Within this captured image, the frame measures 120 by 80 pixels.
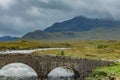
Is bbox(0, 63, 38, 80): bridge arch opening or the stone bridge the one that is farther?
bbox(0, 63, 38, 80): bridge arch opening

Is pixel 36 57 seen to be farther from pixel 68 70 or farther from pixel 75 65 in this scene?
pixel 68 70

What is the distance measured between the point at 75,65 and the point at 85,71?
2.47 m

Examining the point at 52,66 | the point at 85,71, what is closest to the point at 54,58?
the point at 52,66

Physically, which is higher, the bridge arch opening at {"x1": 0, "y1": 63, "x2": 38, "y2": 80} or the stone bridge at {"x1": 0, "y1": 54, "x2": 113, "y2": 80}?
the stone bridge at {"x1": 0, "y1": 54, "x2": 113, "y2": 80}

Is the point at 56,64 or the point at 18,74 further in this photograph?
→ the point at 18,74

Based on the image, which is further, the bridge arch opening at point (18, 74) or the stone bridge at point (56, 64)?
the bridge arch opening at point (18, 74)

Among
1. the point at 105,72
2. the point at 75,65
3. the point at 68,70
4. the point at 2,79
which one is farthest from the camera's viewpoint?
the point at 68,70

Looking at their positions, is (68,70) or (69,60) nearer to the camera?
(69,60)

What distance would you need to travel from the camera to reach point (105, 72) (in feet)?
204

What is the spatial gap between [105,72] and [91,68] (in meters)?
14.5

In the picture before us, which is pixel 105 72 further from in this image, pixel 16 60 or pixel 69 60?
pixel 16 60

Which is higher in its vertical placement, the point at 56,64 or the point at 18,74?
the point at 56,64

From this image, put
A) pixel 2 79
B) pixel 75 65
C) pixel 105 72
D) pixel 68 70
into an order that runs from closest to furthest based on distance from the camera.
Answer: pixel 105 72
pixel 2 79
pixel 75 65
pixel 68 70

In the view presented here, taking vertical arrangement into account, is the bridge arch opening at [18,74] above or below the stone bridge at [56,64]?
below
